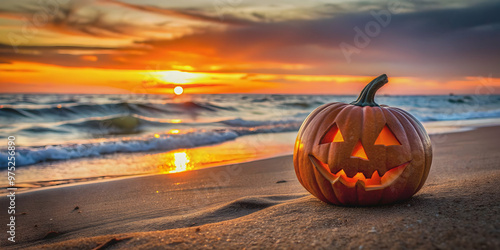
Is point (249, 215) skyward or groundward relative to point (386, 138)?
groundward

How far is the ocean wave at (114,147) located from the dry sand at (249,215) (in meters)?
3.23

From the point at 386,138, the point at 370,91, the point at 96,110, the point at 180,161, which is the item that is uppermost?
the point at 96,110

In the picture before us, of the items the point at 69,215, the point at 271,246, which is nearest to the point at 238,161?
the point at 69,215

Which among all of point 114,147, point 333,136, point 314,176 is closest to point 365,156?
point 333,136

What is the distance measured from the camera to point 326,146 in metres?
3.10

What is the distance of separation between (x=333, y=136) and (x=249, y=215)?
3.54ft

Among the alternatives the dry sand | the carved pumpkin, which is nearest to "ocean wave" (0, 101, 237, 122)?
the dry sand

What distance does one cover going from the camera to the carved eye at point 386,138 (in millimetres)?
3074

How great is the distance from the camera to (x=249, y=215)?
334 cm

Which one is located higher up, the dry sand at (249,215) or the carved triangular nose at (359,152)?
the carved triangular nose at (359,152)

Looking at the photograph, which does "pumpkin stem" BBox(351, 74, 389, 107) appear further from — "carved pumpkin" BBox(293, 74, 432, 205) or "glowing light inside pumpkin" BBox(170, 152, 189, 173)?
"glowing light inside pumpkin" BBox(170, 152, 189, 173)

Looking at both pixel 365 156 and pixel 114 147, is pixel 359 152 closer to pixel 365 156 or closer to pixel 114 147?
pixel 365 156

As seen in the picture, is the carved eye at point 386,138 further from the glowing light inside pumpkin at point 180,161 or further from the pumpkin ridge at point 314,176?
the glowing light inside pumpkin at point 180,161

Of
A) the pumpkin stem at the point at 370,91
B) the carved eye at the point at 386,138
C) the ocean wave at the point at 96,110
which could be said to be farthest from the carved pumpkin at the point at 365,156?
the ocean wave at the point at 96,110
